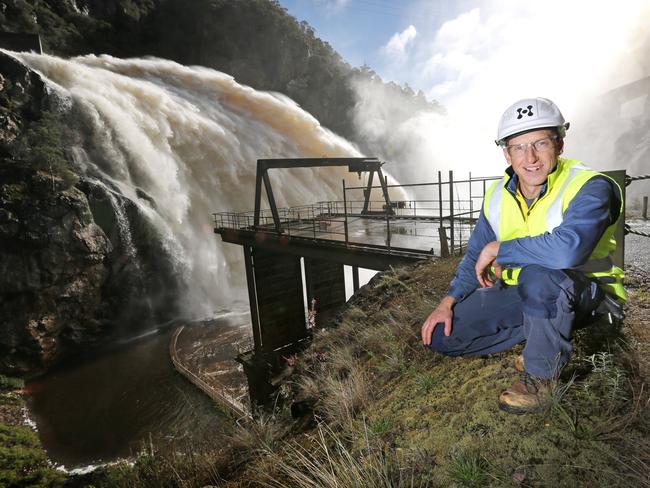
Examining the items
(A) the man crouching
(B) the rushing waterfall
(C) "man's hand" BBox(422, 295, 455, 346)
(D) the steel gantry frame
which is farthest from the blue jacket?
(B) the rushing waterfall

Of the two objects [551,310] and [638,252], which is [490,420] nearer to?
[551,310]

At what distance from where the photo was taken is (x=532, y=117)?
6.21ft

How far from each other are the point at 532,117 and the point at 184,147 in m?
25.9

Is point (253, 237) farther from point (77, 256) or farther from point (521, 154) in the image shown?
point (521, 154)

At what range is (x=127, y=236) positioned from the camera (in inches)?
784

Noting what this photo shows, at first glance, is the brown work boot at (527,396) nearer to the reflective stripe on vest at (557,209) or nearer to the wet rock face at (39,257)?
the reflective stripe on vest at (557,209)

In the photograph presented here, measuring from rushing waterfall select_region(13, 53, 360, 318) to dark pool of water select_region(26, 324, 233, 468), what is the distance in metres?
6.40

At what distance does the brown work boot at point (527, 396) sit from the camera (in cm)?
175

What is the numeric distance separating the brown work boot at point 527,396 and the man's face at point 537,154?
109 centimetres

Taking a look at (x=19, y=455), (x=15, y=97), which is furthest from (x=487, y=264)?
(x=15, y=97)

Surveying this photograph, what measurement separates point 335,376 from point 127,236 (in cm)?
2032

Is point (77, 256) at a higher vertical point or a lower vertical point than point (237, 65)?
lower

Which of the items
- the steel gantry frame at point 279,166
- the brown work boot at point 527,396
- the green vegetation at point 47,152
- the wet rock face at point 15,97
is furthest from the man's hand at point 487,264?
the wet rock face at point 15,97

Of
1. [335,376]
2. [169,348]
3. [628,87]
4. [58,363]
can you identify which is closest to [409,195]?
[628,87]
